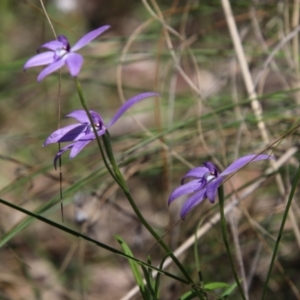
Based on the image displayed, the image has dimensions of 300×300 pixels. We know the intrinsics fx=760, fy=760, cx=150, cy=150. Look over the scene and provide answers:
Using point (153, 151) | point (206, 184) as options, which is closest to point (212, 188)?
point (206, 184)

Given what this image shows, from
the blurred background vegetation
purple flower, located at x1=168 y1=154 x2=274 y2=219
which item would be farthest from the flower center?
the blurred background vegetation

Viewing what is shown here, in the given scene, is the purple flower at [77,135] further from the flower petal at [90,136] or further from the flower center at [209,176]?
the flower center at [209,176]

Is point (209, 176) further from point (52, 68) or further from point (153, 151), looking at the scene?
point (153, 151)

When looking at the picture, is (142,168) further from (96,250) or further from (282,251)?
(96,250)

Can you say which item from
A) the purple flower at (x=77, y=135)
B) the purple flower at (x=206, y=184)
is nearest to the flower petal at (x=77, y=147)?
the purple flower at (x=77, y=135)

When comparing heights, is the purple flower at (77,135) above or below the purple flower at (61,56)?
below

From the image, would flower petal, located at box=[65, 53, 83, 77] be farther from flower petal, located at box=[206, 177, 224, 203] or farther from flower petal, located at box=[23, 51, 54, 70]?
flower petal, located at box=[206, 177, 224, 203]
